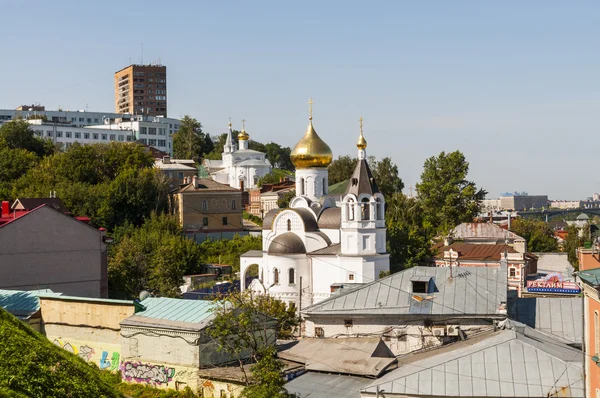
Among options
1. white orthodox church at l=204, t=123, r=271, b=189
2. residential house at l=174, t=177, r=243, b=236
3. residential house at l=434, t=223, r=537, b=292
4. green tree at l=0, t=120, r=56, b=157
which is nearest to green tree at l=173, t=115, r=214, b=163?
white orthodox church at l=204, t=123, r=271, b=189

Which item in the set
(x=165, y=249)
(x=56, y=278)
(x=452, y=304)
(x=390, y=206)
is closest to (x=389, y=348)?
(x=452, y=304)

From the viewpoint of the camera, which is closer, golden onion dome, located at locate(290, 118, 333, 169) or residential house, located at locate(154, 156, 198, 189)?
golden onion dome, located at locate(290, 118, 333, 169)

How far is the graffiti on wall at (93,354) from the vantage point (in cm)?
1842

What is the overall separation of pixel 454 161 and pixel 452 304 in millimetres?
46183

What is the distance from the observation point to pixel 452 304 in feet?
67.1

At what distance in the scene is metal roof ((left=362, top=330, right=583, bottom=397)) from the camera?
15469 millimetres

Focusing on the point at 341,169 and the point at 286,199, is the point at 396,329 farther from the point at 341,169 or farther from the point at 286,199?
the point at 341,169

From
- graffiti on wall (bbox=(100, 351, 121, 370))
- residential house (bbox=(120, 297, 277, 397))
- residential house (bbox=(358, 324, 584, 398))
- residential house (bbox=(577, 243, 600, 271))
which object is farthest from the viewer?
graffiti on wall (bbox=(100, 351, 121, 370))

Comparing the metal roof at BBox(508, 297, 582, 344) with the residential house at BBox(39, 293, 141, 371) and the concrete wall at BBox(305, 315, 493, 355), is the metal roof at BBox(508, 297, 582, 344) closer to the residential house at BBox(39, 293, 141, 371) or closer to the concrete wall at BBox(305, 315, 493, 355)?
the concrete wall at BBox(305, 315, 493, 355)

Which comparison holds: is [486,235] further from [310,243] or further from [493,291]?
[493,291]

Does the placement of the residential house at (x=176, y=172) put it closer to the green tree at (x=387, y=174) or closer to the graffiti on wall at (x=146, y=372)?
the green tree at (x=387, y=174)

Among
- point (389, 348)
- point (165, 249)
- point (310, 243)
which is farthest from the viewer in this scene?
point (165, 249)

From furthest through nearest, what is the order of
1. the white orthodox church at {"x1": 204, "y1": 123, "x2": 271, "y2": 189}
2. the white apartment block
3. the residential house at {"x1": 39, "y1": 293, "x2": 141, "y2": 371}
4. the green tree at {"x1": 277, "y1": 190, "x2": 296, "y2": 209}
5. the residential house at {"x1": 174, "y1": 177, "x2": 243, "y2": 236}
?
the white apartment block, the white orthodox church at {"x1": 204, "y1": 123, "x2": 271, "y2": 189}, the green tree at {"x1": 277, "y1": 190, "x2": 296, "y2": 209}, the residential house at {"x1": 174, "y1": 177, "x2": 243, "y2": 236}, the residential house at {"x1": 39, "y1": 293, "x2": 141, "y2": 371}

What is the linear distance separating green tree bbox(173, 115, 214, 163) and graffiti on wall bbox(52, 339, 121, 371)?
75675mm
